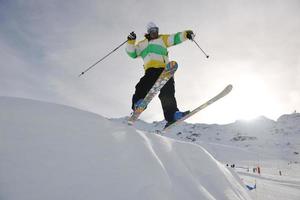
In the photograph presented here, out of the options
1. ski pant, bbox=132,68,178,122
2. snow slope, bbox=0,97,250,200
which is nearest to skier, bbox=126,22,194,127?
ski pant, bbox=132,68,178,122

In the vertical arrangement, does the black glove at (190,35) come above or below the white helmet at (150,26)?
below

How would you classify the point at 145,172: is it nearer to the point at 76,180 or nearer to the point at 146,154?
the point at 146,154

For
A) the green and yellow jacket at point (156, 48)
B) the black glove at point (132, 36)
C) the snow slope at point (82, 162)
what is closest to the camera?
the snow slope at point (82, 162)

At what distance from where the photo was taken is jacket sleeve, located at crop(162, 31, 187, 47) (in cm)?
714

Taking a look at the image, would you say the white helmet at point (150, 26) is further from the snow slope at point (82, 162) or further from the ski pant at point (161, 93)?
the snow slope at point (82, 162)

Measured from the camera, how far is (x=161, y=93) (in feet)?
23.2

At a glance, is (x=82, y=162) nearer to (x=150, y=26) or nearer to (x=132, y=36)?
(x=132, y=36)

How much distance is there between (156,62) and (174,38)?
697 mm

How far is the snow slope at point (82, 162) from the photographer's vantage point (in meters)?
1.77

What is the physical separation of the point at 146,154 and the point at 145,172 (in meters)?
0.29

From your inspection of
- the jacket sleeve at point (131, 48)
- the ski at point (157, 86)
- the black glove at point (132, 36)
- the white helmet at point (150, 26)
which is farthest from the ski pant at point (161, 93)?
the white helmet at point (150, 26)

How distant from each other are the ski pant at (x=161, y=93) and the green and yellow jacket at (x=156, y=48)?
6.8 inches

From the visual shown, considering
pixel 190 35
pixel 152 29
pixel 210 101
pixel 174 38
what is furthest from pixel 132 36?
pixel 210 101

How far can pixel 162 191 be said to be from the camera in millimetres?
2154
